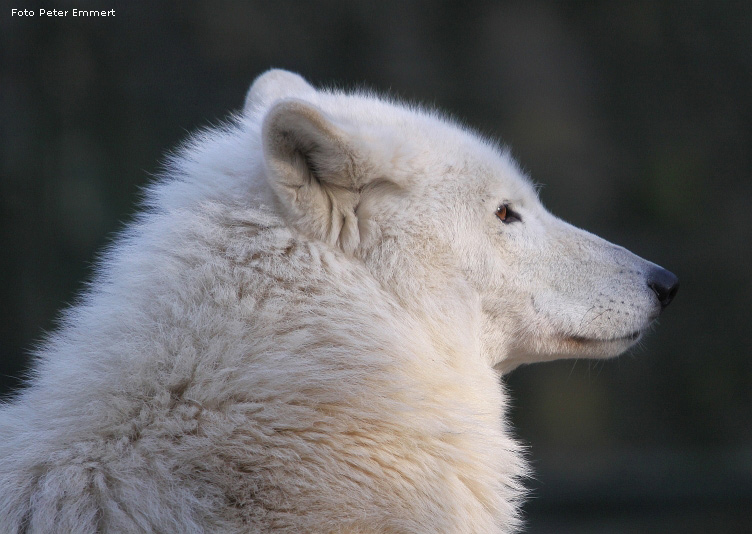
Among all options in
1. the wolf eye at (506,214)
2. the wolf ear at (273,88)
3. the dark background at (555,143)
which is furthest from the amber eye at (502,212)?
the dark background at (555,143)

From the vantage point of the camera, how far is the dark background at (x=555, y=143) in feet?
24.9

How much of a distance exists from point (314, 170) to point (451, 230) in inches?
21.6

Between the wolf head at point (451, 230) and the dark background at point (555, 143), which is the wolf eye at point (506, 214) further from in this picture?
A: the dark background at point (555, 143)

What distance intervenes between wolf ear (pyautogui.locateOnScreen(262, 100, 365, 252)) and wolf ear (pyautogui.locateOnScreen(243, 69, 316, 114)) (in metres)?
0.96

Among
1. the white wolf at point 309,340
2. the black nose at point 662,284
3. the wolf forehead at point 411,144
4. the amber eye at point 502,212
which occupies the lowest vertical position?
the white wolf at point 309,340

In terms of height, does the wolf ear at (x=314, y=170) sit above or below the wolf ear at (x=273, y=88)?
below

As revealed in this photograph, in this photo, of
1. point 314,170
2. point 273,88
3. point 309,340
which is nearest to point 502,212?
point 314,170

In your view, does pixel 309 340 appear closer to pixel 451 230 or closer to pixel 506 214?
pixel 451 230

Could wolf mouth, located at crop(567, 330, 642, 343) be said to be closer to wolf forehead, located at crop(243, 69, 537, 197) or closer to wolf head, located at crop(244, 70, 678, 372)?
wolf head, located at crop(244, 70, 678, 372)

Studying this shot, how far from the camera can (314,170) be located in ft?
8.33

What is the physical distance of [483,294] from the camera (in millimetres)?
2828

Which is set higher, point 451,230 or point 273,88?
point 273,88

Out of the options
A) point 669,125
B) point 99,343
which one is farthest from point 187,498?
point 669,125

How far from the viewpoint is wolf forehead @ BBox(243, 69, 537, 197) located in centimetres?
260
